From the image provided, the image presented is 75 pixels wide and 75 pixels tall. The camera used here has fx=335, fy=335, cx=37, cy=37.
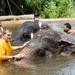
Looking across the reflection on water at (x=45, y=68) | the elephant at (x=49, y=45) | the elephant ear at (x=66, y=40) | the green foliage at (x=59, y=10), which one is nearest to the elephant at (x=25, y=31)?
the elephant at (x=49, y=45)

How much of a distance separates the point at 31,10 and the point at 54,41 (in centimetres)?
1392

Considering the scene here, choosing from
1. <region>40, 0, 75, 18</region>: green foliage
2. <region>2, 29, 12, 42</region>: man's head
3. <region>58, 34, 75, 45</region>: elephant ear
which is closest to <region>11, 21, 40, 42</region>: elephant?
<region>58, 34, 75, 45</region>: elephant ear

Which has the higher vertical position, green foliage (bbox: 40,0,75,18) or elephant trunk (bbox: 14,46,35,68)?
elephant trunk (bbox: 14,46,35,68)

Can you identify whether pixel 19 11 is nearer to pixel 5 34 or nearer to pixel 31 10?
pixel 31 10

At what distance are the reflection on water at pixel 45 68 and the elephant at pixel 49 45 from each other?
24cm

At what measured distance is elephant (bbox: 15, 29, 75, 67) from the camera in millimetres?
8734

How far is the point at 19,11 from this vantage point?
22.7 m

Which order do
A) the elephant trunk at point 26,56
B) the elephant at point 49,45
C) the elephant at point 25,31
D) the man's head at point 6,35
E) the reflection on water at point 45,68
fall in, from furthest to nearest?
1. the elephant at point 25,31
2. the elephant at point 49,45
3. the elephant trunk at point 26,56
4. the man's head at point 6,35
5. the reflection on water at point 45,68

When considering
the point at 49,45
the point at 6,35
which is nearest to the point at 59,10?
the point at 49,45

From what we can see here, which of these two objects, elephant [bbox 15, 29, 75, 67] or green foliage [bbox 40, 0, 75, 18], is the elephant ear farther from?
green foliage [bbox 40, 0, 75, 18]

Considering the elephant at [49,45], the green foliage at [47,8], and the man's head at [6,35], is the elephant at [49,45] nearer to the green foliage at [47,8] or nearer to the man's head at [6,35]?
the man's head at [6,35]

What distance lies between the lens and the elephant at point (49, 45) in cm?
873

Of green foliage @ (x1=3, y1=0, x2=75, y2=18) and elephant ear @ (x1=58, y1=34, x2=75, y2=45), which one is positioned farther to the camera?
green foliage @ (x1=3, y1=0, x2=75, y2=18)

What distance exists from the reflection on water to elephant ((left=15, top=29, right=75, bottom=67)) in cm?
24
